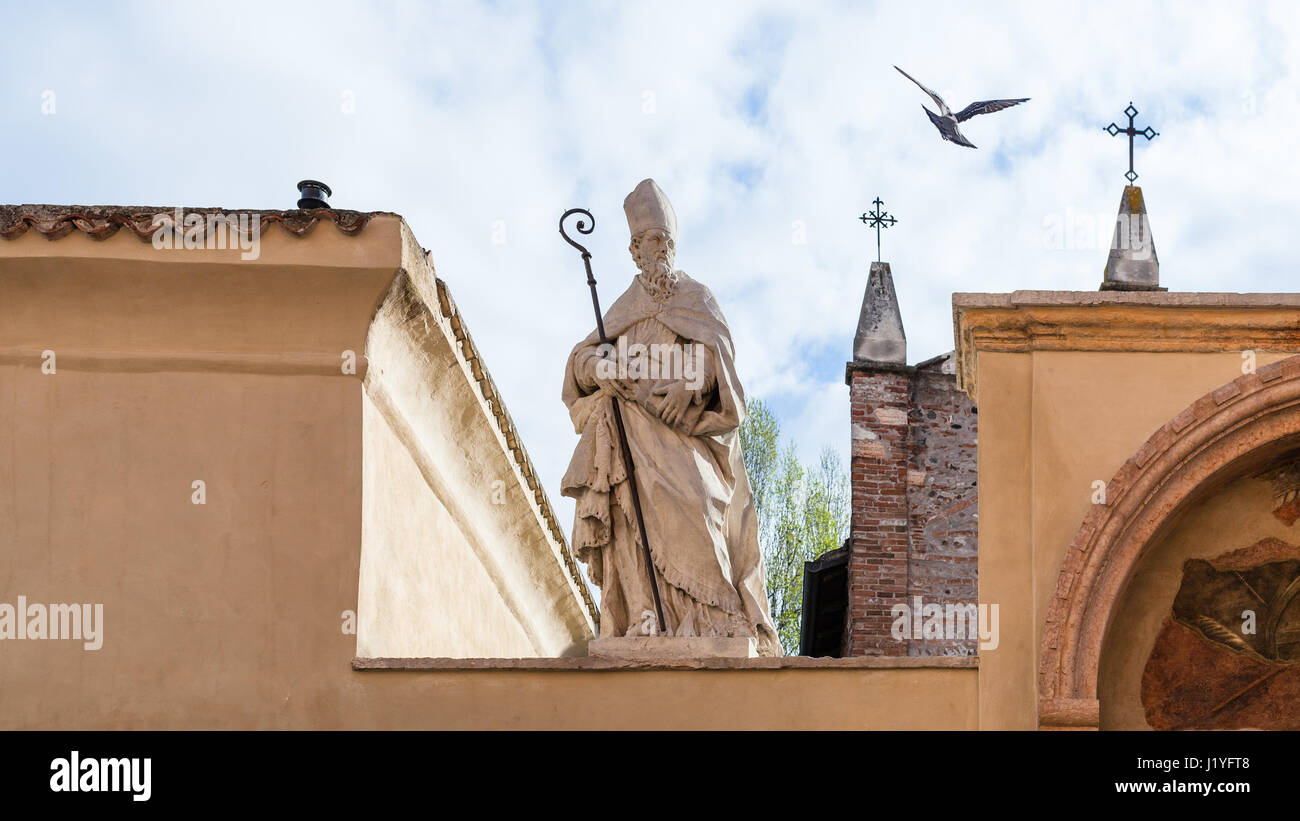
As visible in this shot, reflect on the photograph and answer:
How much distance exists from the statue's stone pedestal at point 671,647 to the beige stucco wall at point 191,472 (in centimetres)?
106

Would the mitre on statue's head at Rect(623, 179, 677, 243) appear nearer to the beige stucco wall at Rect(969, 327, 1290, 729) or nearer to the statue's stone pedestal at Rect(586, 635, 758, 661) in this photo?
the beige stucco wall at Rect(969, 327, 1290, 729)

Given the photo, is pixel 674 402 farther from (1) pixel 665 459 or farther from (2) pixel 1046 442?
(2) pixel 1046 442

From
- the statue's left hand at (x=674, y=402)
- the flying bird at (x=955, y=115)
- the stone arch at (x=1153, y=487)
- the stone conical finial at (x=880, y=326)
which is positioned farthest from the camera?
the stone conical finial at (x=880, y=326)

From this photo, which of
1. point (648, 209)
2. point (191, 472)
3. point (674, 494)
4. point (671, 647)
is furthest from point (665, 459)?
point (191, 472)

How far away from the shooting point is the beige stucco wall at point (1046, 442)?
933cm

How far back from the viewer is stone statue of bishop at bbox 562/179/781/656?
32.1ft

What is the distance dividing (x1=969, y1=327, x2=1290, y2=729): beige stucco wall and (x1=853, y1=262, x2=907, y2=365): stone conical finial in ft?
29.9

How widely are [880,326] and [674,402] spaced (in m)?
9.31

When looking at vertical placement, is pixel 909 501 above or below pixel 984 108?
below

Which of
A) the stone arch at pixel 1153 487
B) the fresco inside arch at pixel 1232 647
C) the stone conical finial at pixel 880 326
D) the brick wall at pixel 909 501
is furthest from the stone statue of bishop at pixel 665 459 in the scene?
the stone conical finial at pixel 880 326

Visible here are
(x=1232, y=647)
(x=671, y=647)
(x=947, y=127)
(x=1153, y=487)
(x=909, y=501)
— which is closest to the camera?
(x=1153, y=487)

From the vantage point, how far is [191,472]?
392 inches

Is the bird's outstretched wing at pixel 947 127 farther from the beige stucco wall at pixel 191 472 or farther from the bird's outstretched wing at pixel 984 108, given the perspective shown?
the beige stucco wall at pixel 191 472
